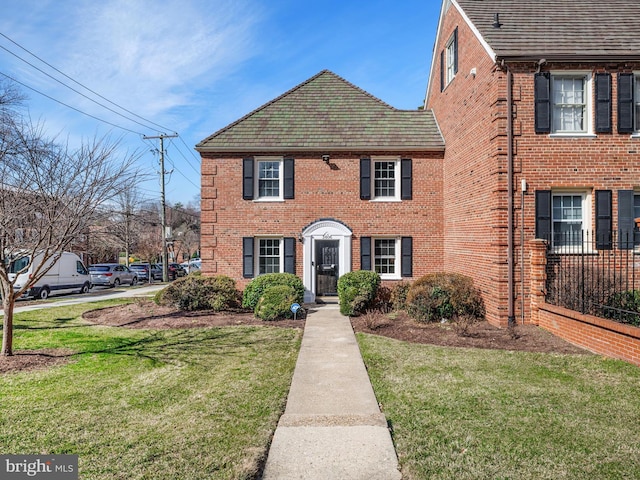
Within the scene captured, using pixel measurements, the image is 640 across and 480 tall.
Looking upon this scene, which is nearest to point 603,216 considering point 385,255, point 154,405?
point 385,255

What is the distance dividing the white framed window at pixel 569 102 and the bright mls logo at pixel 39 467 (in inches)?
448

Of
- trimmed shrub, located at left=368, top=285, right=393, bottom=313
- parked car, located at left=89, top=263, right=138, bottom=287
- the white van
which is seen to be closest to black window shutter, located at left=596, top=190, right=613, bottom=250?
trimmed shrub, located at left=368, top=285, right=393, bottom=313

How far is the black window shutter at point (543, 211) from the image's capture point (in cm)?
931

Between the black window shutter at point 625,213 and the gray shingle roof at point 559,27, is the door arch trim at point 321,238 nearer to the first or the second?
the gray shingle roof at point 559,27

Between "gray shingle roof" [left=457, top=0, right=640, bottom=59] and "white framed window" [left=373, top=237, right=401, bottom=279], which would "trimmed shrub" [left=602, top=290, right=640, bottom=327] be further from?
"white framed window" [left=373, top=237, right=401, bottom=279]

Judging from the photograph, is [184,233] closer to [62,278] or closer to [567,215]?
[62,278]

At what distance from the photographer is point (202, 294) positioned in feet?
38.9

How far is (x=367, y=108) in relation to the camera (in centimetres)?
1431

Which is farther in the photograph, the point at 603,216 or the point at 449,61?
the point at 449,61

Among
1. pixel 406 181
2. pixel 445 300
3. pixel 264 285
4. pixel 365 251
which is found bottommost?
pixel 445 300

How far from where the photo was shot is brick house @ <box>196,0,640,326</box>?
30.6 ft

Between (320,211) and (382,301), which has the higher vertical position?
(320,211)

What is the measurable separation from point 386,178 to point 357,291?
14.9ft

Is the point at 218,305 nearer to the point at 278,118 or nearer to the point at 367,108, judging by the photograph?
the point at 278,118
